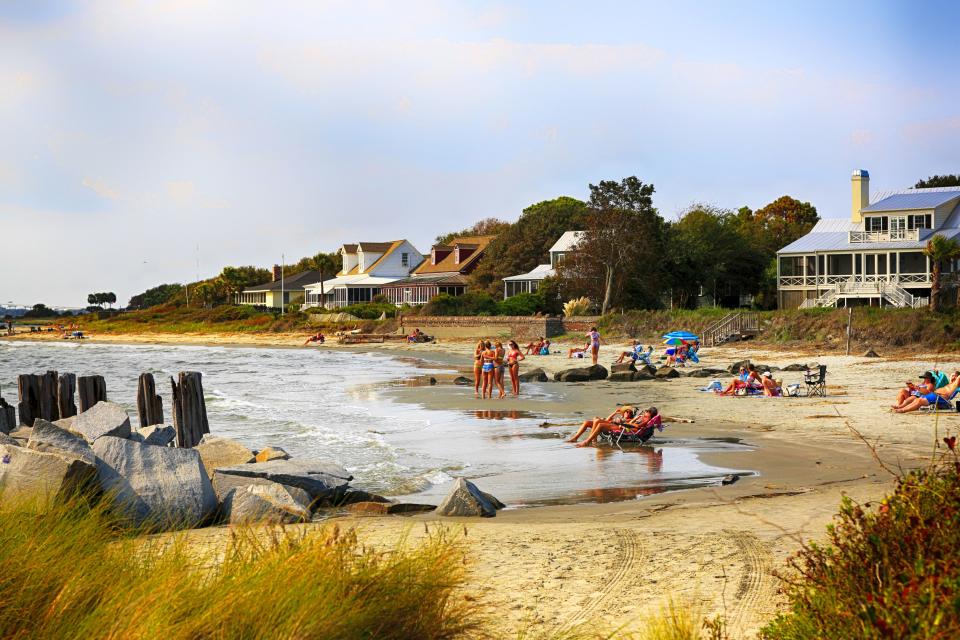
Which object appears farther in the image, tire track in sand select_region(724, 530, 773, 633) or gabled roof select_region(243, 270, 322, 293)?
gabled roof select_region(243, 270, 322, 293)

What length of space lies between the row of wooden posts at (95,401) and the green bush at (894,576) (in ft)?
38.6

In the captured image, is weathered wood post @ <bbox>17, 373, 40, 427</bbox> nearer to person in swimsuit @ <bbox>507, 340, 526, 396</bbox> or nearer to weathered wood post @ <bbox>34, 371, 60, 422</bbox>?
weathered wood post @ <bbox>34, 371, 60, 422</bbox>

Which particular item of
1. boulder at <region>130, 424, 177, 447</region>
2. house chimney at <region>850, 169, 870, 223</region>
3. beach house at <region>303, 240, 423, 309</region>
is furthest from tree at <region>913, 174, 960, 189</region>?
boulder at <region>130, 424, 177, 447</region>

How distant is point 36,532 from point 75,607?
1.64 meters

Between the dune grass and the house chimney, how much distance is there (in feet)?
164

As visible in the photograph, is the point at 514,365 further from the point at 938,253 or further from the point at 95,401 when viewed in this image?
the point at 938,253

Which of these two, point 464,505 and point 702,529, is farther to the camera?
point 464,505

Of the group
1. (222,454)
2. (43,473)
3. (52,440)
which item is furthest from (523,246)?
(43,473)

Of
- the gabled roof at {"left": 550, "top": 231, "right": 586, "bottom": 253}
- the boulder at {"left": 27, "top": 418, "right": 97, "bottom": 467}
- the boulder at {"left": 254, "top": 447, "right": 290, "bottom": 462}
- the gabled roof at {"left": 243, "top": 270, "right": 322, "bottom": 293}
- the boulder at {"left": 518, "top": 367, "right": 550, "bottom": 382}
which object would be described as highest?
the gabled roof at {"left": 550, "top": 231, "right": 586, "bottom": 253}

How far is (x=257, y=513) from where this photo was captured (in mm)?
9070

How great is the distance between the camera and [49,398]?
52.4ft

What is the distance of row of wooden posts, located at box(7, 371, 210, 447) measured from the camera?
15.0m

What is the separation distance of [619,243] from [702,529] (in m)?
43.7

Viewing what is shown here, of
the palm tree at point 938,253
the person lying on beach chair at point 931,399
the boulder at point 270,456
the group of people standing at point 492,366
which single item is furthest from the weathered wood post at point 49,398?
the palm tree at point 938,253
